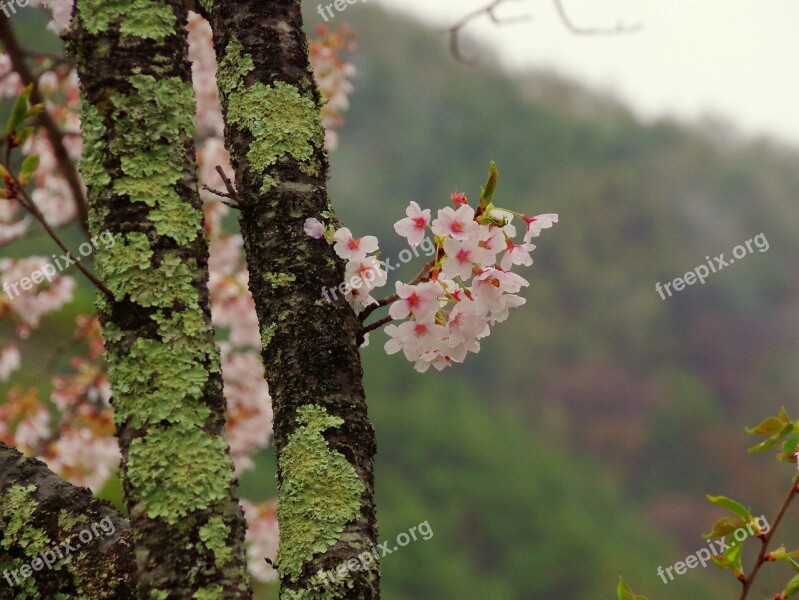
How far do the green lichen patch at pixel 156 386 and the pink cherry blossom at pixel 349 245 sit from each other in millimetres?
243

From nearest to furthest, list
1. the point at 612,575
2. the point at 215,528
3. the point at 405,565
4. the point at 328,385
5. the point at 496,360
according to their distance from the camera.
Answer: the point at 215,528 → the point at 328,385 → the point at 405,565 → the point at 612,575 → the point at 496,360

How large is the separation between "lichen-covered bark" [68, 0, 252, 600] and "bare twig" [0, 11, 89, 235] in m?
1.55


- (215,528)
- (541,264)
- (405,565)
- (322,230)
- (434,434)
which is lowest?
(215,528)

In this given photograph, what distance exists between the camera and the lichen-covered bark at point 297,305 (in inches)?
38.3

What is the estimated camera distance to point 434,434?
21.2m

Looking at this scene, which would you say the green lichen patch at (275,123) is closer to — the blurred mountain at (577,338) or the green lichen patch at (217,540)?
the green lichen patch at (217,540)

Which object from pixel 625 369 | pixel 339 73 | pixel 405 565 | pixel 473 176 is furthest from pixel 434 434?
→ pixel 339 73

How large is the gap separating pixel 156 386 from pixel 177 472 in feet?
0.33

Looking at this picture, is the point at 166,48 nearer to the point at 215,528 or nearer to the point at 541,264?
the point at 215,528

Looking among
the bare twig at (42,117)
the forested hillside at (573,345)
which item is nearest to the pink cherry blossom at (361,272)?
the bare twig at (42,117)

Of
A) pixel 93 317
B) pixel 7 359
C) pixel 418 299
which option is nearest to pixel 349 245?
pixel 418 299

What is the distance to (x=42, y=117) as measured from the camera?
257cm

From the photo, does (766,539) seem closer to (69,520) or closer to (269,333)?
(269,333)

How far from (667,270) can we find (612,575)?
45.0ft
